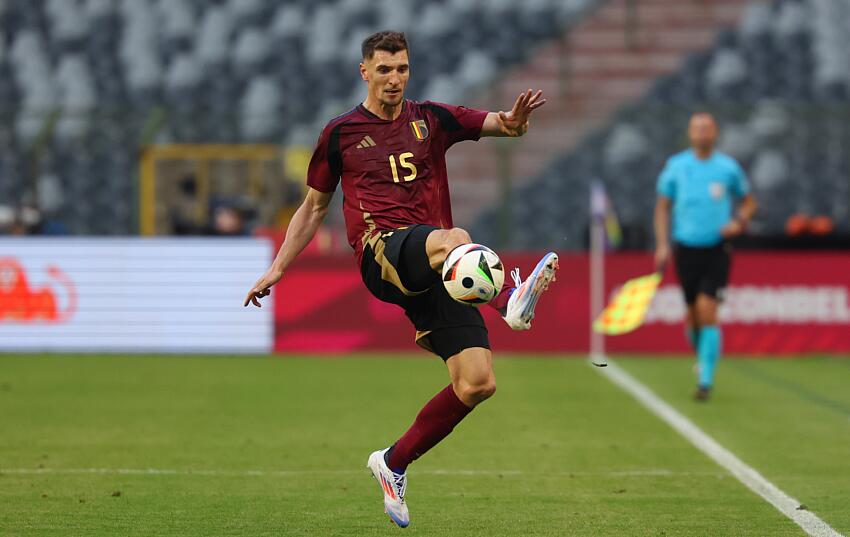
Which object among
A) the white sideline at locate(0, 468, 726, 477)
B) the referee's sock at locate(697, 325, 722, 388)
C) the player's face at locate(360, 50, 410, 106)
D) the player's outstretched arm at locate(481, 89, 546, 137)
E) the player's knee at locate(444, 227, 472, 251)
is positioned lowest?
the referee's sock at locate(697, 325, 722, 388)

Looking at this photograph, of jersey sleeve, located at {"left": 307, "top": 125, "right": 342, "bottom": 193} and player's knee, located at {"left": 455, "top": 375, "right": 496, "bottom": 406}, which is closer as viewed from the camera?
player's knee, located at {"left": 455, "top": 375, "right": 496, "bottom": 406}

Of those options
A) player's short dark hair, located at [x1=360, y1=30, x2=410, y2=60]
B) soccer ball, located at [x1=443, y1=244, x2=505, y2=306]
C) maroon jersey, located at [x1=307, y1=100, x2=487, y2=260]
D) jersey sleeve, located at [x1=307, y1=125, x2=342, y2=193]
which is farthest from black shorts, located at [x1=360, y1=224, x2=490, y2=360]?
player's short dark hair, located at [x1=360, y1=30, x2=410, y2=60]

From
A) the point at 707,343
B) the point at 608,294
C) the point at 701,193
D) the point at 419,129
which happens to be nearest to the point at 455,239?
the point at 419,129

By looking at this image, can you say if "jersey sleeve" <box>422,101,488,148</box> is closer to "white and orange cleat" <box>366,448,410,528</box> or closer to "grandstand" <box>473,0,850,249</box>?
"white and orange cleat" <box>366,448,410,528</box>

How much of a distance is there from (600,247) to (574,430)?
6.33m

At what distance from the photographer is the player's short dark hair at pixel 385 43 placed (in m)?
5.80

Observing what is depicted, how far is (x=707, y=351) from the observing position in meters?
11.2

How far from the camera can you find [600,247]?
1551cm

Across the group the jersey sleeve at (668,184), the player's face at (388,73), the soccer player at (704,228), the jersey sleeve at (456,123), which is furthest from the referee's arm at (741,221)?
the player's face at (388,73)

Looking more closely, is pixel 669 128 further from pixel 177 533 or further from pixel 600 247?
pixel 177 533

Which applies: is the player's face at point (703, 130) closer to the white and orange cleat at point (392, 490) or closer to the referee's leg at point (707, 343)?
the referee's leg at point (707, 343)

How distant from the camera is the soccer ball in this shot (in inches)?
205

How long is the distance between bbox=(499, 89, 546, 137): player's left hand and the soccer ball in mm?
752

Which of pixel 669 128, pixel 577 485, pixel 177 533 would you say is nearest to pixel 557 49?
pixel 669 128
